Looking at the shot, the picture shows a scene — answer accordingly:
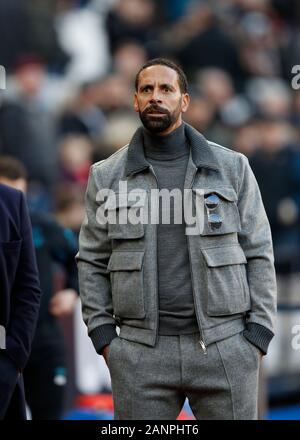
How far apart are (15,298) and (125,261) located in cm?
46

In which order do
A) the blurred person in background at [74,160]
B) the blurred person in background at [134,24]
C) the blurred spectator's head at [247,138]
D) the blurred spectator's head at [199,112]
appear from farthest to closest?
the blurred person in background at [134,24], the blurred spectator's head at [247,138], the blurred spectator's head at [199,112], the blurred person in background at [74,160]

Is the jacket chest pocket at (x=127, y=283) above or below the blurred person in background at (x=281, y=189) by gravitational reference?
below

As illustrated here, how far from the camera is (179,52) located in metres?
9.94

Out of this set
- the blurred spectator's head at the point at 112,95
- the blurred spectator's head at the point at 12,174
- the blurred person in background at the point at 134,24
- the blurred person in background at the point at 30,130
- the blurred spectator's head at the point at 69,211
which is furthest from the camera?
the blurred person in background at the point at 134,24

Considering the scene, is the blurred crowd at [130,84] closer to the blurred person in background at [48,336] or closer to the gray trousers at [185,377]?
the blurred person in background at [48,336]

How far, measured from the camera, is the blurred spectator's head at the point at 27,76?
28.1ft

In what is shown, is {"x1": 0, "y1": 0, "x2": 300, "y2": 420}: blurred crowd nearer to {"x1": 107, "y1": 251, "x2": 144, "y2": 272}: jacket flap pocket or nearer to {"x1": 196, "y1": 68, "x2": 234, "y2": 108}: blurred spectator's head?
{"x1": 196, "y1": 68, "x2": 234, "y2": 108}: blurred spectator's head

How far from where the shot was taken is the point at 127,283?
3895 millimetres

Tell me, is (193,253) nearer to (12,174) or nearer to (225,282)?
(225,282)

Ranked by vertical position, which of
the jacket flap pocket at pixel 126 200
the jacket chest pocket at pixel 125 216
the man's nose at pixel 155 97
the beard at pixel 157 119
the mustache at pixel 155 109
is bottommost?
the jacket chest pocket at pixel 125 216

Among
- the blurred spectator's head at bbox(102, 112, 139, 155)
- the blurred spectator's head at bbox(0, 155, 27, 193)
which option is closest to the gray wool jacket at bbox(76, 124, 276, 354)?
the blurred spectator's head at bbox(0, 155, 27, 193)

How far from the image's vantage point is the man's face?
3.91 m

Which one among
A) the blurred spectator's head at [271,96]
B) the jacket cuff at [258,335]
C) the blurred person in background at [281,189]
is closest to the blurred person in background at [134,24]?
the blurred spectator's head at [271,96]

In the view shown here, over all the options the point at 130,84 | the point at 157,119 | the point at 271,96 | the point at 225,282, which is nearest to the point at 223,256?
the point at 225,282
